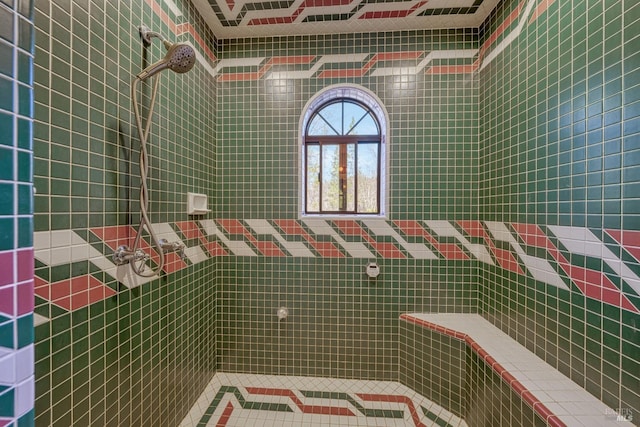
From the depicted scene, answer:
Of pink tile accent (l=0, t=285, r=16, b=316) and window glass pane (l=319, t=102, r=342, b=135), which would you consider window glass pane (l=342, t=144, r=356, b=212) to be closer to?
window glass pane (l=319, t=102, r=342, b=135)

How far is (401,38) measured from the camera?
2068 millimetres

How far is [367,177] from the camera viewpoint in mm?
2281

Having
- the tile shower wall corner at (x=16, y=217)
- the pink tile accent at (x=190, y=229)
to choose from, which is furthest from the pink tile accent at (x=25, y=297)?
the pink tile accent at (x=190, y=229)

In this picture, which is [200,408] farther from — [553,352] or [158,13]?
[158,13]

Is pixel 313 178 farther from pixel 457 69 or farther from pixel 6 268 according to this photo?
pixel 6 268

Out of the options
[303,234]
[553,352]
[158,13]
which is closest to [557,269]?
[553,352]

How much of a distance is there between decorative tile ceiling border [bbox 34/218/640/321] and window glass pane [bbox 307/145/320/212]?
0.24 m

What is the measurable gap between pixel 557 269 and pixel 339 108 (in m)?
1.81

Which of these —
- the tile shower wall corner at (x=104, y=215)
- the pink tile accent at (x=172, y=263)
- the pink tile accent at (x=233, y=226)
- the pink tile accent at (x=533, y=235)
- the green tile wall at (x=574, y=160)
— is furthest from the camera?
the pink tile accent at (x=233, y=226)

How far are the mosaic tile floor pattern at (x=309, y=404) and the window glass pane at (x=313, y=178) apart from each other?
136cm

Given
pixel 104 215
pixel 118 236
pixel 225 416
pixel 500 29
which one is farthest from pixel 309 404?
pixel 500 29

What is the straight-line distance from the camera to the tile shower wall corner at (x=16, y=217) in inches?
14.9

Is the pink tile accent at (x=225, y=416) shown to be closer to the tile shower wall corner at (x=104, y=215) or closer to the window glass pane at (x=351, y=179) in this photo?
the tile shower wall corner at (x=104, y=215)

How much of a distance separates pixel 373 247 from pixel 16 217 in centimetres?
190
